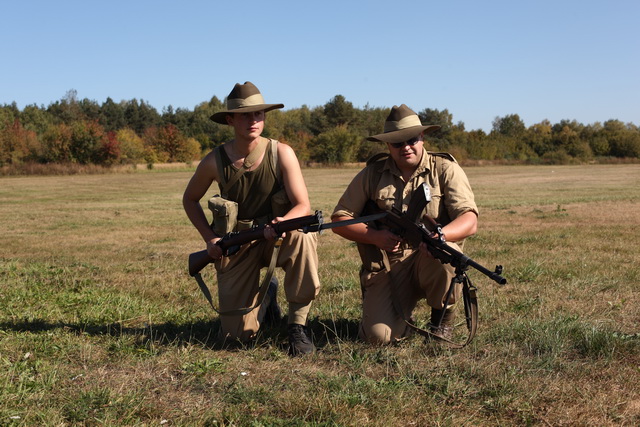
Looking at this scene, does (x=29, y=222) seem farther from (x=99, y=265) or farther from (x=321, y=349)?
(x=321, y=349)

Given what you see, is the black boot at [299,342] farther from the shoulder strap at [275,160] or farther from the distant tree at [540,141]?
the distant tree at [540,141]

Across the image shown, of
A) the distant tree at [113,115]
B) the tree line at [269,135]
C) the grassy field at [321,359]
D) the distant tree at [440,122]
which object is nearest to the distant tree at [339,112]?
the tree line at [269,135]

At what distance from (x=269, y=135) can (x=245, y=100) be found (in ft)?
231

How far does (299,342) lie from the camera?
491 cm

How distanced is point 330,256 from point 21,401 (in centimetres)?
653

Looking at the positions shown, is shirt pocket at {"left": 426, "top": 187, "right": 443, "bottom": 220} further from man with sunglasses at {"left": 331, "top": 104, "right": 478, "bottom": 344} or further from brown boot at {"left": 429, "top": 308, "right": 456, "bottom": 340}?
brown boot at {"left": 429, "top": 308, "right": 456, "bottom": 340}

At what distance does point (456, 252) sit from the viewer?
15.0 ft

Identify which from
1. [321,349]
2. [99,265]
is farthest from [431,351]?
[99,265]

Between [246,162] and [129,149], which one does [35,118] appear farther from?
[246,162]

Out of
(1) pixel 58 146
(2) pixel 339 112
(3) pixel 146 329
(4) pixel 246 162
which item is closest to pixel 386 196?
(4) pixel 246 162

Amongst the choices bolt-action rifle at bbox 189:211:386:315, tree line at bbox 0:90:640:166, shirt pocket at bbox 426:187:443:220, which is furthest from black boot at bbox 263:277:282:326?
tree line at bbox 0:90:640:166

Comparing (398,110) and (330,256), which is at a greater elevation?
(398,110)

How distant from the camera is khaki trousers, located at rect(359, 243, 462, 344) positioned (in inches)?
198

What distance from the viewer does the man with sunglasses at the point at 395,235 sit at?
5.06 m
